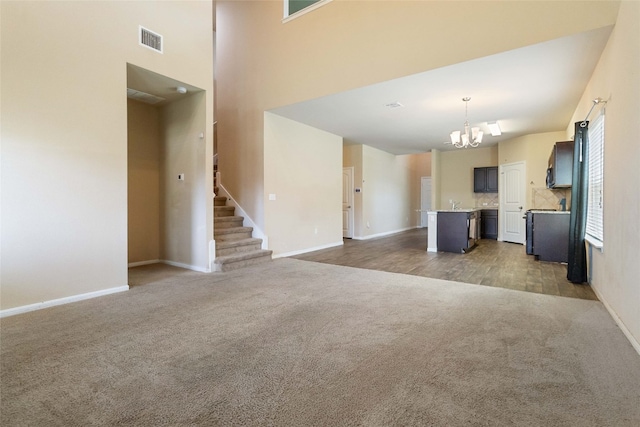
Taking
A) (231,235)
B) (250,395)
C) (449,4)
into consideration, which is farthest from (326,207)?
(250,395)

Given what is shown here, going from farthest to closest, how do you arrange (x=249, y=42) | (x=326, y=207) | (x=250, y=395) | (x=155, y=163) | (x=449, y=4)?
(x=326, y=207)
(x=249, y=42)
(x=155, y=163)
(x=449, y=4)
(x=250, y=395)

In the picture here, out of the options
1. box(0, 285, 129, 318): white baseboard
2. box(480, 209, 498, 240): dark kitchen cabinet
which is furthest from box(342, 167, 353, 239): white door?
box(0, 285, 129, 318): white baseboard

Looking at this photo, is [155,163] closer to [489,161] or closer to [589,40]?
[589,40]

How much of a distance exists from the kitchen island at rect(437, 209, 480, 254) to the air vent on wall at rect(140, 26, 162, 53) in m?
5.93

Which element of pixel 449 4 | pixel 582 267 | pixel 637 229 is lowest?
pixel 582 267

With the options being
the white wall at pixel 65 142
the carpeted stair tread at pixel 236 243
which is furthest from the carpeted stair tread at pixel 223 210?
the white wall at pixel 65 142

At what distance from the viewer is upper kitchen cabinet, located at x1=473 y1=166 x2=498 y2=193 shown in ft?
29.9

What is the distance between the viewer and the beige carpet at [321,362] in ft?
5.15

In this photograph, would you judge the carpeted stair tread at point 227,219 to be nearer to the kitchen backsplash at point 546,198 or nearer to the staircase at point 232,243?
the staircase at point 232,243

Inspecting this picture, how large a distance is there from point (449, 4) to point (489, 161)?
659cm

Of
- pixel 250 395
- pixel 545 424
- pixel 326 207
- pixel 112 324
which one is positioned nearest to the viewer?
pixel 545 424

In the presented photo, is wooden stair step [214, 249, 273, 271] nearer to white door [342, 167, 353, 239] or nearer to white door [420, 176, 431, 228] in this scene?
white door [342, 167, 353, 239]

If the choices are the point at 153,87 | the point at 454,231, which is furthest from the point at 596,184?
the point at 153,87

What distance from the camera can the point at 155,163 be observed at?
5719 mm
